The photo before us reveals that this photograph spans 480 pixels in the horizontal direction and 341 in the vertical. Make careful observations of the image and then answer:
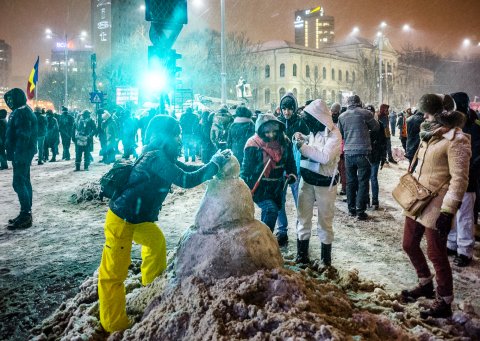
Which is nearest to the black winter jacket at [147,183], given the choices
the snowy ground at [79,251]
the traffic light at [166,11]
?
the snowy ground at [79,251]

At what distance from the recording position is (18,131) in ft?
25.5

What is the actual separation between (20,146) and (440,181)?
7108 mm

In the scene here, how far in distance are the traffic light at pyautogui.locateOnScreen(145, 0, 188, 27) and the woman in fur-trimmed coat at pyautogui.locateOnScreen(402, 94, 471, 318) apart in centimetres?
426

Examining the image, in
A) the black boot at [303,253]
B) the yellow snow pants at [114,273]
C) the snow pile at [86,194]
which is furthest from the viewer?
the snow pile at [86,194]

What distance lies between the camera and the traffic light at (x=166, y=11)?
669 cm

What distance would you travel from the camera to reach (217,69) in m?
60.4

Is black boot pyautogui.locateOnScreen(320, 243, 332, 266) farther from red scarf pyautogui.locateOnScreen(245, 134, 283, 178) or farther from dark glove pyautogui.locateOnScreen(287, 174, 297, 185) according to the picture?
red scarf pyautogui.locateOnScreen(245, 134, 283, 178)

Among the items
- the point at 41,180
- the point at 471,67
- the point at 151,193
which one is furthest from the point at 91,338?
the point at 471,67

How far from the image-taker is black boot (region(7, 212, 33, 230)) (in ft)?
25.5

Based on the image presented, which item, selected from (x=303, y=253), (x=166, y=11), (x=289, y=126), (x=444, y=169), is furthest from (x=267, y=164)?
(x=166, y=11)

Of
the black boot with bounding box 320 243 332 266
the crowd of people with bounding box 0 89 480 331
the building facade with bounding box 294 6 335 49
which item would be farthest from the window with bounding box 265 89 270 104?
the building facade with bounding box 294 6 335 49

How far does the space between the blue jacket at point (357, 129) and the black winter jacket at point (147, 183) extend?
4.96 m

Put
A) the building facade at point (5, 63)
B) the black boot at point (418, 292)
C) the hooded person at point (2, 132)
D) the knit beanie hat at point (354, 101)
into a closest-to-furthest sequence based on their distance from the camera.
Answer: the black boot at point (418, 292) < the knit beanie hat at point (354, 101) < the hooded person at point (2, 132) < the building facade at point (5, 63)

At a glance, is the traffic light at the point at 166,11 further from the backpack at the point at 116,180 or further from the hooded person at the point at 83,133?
the hooded person at the point at 83,133
